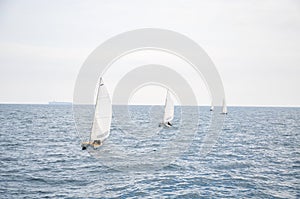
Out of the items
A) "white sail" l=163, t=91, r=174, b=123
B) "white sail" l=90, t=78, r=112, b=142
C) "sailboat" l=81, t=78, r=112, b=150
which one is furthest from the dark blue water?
"white sail" l=163, t=91, r=174, b=123

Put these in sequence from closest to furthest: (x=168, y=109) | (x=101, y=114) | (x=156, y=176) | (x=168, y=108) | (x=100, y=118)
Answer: (x=156, y=176), (x=100, y=118), (x=101, y=114), (x=168, y=108), (x=168, y=109)

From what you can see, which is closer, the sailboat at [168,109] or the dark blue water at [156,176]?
the dark blue water at [156,176]

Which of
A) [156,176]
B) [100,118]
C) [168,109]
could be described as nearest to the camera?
[156,176]

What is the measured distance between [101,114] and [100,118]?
611mm

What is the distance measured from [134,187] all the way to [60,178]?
301 inches

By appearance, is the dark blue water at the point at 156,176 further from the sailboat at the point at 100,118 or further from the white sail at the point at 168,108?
the white sail at the point at 168,108

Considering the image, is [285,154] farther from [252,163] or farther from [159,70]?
[159,70]

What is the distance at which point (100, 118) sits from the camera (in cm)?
4066

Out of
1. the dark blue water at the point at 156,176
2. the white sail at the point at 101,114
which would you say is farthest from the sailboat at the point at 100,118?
→ the dark blue water at the point at 156,176

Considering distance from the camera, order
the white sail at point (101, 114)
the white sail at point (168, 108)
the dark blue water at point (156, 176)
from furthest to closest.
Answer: the white sail at point (168, 108)
the white sail at point (101, 114)
the dark blue water at point (156, 176)

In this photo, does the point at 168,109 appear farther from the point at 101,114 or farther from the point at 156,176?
the point at 156,176

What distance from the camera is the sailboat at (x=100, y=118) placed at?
40312 mm

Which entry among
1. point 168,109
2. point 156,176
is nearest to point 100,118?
point 156,176

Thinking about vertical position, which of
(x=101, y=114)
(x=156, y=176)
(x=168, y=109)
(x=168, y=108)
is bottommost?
(x=156, y=176)
